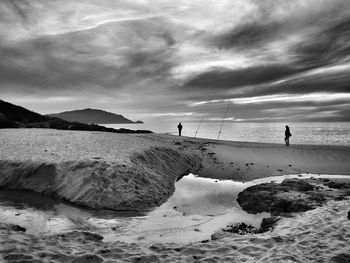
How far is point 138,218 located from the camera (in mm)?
10438

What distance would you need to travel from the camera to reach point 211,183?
54.6 ft

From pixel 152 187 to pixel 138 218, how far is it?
3.08m

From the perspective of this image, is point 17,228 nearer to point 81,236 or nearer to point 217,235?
point 81,236

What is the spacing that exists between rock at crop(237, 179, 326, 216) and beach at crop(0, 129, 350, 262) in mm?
694

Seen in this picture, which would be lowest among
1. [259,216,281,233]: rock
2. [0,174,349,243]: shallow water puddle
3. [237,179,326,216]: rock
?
[0,174,349,243]: shallow water puddle

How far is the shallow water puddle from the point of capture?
8.74 m

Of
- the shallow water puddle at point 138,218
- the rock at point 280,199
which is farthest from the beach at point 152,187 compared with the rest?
the rock at point 280,199

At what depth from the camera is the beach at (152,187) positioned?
22.2 ft

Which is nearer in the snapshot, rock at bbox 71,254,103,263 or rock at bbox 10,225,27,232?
rock at bbox 71,254,103,263

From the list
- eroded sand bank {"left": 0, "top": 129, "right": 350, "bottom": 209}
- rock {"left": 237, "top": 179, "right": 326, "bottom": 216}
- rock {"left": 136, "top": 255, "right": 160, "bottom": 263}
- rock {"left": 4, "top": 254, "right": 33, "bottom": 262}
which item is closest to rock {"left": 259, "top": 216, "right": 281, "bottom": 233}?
rock {"left": 237, "top": 179, "right": 326, "bottom": 216}

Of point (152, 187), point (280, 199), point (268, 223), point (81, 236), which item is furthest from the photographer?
point (152, 187)

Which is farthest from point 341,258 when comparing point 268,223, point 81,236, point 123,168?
point 123,168

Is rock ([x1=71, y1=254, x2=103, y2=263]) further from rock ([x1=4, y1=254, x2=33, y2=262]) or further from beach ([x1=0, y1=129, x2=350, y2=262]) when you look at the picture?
rock ([x1=4, y1=254, x2=33, y2=262])

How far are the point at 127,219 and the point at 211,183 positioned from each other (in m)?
7.58
